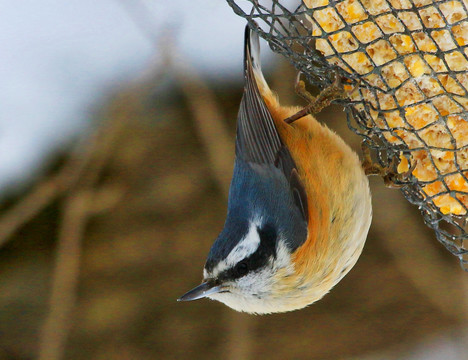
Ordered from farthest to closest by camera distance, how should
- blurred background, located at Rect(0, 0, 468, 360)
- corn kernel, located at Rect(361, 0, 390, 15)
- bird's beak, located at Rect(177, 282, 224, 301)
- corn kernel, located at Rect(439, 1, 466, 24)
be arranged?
blurred background, located at Rect(0, 0, 468, 360) < bird's beak, located at Rect(177, 282, 224, 301) < corn kernel, located at Rect(361, 0, 390, 15) < corn kernel, located at Rect(439, 1, 466, 24)

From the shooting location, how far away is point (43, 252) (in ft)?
10.7

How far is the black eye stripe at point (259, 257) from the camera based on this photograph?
1.99 meters

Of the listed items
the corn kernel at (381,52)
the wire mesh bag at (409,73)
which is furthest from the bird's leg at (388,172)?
the corn kernel at (381,52)

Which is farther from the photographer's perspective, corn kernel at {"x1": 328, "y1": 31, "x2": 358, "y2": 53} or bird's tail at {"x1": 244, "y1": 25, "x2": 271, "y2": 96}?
bird's tail at {"x1": 244, "y1": 25, "x2": 271, "y2": 96}

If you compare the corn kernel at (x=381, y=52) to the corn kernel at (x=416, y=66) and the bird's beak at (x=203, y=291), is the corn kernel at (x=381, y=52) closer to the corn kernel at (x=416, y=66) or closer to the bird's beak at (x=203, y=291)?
the corn kernel at (x=416, y=66)

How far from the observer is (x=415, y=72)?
1671mm

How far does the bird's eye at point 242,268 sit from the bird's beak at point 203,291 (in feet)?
0.27

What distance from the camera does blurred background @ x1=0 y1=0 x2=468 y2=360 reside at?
10.2 ft

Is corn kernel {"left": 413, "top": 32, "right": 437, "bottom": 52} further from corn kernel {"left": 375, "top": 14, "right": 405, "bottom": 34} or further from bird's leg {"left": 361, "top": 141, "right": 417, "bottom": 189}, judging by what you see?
bird's leg {"left": 361, "top": 141, "right": 417, "bottom": 189}

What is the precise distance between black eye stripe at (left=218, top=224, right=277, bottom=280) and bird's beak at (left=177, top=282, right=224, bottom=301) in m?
0.04

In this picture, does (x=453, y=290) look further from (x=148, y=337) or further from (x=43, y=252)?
(x=43, y=252)

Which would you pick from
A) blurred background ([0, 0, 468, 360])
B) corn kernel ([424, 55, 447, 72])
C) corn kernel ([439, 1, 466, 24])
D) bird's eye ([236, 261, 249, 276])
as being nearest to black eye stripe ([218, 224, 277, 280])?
bird's eye ([236, 261, 249, 276])

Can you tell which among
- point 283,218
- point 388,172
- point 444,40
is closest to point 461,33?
point 444,40

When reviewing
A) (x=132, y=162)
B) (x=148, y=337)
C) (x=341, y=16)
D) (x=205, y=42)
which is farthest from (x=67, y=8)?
(x=341, y=16)
